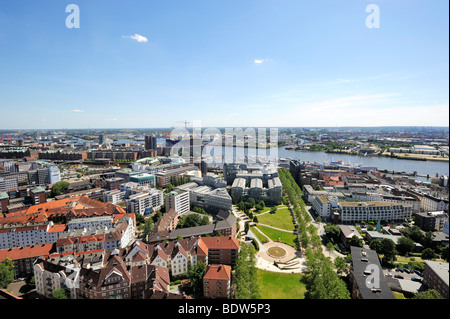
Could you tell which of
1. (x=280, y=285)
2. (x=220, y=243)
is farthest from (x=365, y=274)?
(x=220, y=243)

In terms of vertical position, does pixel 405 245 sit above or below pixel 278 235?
above

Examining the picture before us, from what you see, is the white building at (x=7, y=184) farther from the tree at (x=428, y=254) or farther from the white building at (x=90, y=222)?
the tree at (x=428, y=254)

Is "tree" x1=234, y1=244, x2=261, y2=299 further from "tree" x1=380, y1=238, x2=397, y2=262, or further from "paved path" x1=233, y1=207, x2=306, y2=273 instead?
"tree" x1=380, y1=238, x2=397, y2=262

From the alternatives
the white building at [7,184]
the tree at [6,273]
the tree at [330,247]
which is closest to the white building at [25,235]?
the tree at [6,273]

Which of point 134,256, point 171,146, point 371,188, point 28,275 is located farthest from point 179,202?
A: point 171,146

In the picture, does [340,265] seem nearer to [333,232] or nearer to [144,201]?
[333,232]

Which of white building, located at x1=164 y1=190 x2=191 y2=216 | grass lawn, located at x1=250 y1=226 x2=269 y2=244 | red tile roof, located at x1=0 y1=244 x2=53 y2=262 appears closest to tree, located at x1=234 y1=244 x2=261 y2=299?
grass lawn, located at x1=250 y1=226 x2=269 y2=244
